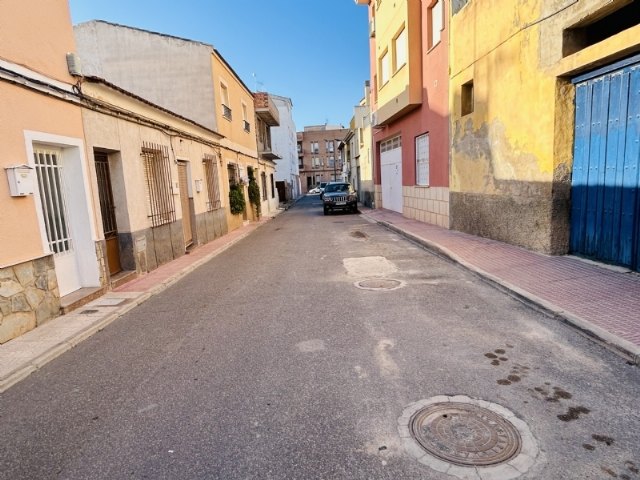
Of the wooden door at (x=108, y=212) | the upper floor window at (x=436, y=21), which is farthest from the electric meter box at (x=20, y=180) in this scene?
the upper floor window at (x=436, y=21)

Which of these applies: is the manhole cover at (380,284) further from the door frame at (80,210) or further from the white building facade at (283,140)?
the white building facade at (283,140)

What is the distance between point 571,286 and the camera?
17.6 ft

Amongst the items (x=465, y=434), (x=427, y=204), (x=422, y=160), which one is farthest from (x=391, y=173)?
(x=465, y=434)

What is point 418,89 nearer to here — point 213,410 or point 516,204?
point 516,204

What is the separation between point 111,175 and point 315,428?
705 centimetres

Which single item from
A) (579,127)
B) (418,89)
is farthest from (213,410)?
(418,89)

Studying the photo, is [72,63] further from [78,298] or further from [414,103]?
[414,103]

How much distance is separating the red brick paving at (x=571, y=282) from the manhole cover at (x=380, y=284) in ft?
5.13

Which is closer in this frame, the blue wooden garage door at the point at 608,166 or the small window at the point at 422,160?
the blue wooden garage door at the point at 608,166

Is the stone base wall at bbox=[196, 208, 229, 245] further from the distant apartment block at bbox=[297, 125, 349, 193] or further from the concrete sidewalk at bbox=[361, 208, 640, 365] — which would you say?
the distant apartment block at bbox=[297, 125, 349, 193]

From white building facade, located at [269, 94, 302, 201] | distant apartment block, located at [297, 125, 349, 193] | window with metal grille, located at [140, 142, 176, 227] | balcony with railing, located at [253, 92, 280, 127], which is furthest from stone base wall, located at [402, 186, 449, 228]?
distant apartment block, located at [297, 125, 349, 193]

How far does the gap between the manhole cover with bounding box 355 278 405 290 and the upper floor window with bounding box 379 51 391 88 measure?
1339cm

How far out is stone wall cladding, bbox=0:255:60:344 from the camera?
15.4ft

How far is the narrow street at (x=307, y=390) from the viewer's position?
245 cm
